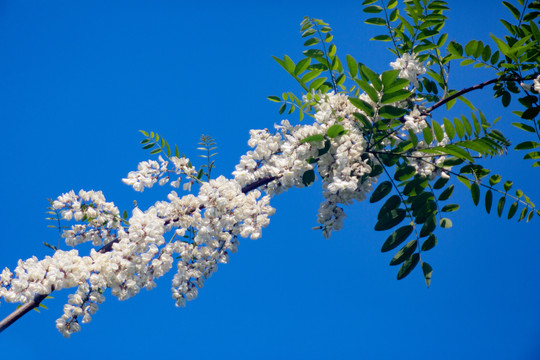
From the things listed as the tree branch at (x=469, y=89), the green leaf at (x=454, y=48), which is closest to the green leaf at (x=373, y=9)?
the green leaf at (x=454, y=48)

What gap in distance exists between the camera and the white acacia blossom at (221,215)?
2174 millimetres

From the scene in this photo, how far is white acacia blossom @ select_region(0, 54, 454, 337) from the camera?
217 cm

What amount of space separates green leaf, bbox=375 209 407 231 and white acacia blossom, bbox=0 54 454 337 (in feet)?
0.73

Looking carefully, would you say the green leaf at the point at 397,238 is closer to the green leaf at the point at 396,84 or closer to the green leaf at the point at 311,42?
the green leaf at the point at 396,84

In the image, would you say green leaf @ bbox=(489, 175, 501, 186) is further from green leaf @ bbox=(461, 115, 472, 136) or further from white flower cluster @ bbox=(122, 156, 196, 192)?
white flower cluster @ bbox=(122, 156, 196, 192)

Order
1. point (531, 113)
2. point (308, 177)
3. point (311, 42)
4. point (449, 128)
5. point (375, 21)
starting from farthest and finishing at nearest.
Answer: point (311, 42) → point (375, 21) → point (531, 113) → point (449, 128) → point (308, 177)

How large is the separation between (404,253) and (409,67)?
1.13m

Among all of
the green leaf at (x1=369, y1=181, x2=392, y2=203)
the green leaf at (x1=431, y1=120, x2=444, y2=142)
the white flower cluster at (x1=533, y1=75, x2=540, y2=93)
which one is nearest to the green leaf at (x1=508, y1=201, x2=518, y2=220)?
the white flower cluster at (x1=533, y1=75, x2=540, y2=93)

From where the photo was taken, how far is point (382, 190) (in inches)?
98.2

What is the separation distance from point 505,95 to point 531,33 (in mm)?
466

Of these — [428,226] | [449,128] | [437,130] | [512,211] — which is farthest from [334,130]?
[512,211]

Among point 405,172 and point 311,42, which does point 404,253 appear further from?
point 311,42

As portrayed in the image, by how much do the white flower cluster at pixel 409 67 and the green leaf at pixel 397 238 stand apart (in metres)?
0.88

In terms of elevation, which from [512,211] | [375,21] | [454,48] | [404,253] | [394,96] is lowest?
[404,253]
